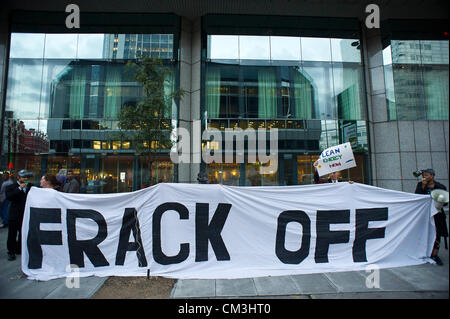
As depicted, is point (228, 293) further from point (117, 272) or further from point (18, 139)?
point (18, 139)

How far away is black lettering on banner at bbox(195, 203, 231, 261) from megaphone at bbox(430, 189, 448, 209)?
12.4 ft

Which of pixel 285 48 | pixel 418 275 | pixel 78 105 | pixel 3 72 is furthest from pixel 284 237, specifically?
pixel 3 72

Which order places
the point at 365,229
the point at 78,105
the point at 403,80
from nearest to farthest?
the point at 365,229 → the point at 403,80 → the point at 78,105

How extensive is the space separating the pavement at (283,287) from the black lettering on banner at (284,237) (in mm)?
320

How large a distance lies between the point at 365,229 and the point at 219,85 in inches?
425

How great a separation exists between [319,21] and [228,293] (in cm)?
1468

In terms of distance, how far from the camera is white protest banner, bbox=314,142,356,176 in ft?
17.6

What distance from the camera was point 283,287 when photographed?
389 cm

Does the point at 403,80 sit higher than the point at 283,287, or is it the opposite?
the point at 403,80

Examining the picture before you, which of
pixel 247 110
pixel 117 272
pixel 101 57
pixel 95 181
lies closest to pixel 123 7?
pixel 101 57

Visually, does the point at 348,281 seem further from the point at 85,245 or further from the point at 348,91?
the point at 348,91

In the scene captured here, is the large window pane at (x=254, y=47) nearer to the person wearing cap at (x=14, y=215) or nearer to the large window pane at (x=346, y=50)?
the large window pane at (x=346, y=50)

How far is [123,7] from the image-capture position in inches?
480

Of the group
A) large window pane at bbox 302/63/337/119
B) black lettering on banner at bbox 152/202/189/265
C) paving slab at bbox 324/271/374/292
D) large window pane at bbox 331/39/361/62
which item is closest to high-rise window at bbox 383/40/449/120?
large window pane at bbox 331/39/361/62
